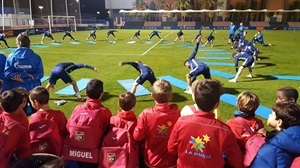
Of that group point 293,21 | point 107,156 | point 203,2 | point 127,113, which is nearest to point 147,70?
point 127,113

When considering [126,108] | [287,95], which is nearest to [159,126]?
[126,108]

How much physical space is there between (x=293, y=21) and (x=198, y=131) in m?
65.1

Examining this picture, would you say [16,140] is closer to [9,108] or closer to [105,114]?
[9,108]

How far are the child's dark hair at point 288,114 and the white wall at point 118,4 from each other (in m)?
88.4

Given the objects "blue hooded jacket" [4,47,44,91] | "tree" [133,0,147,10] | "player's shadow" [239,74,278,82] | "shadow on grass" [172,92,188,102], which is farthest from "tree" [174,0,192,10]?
"blue hooded jacket" [4,47,44,91]

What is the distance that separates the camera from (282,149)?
9.47 feet

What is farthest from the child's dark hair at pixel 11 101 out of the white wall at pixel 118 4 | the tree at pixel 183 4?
the white wall at pixel 118 4

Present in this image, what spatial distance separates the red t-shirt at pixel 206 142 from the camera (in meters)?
2.92

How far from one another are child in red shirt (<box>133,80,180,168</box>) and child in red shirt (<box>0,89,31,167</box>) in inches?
58.0

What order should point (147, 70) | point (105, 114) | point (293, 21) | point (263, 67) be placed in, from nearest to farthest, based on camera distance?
point (105, 114) < point (147, 70) < point (263, 67) < point (293, 21)

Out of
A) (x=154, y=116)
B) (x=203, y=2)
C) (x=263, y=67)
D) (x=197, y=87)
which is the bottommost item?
(x=263, y=67)

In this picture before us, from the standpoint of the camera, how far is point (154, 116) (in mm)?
3662

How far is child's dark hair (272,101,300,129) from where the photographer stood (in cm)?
296

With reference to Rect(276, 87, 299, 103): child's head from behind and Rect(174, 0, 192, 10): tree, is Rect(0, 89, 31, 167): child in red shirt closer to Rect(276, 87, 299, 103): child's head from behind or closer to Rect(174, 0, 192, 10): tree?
Rect(276, 87, 299, 103): child's head from behind
